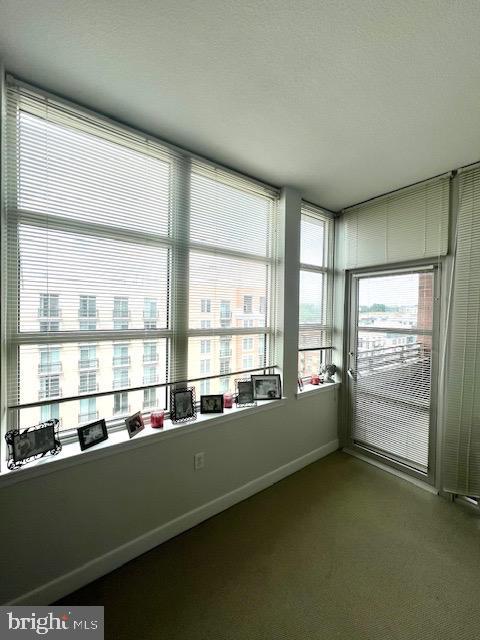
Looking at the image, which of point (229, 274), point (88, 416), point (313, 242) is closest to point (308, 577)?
point (88, 416)

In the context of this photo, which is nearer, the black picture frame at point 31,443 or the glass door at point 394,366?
the black picture frame at point 31,443

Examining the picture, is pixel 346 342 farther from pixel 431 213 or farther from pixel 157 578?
pixel 157 578

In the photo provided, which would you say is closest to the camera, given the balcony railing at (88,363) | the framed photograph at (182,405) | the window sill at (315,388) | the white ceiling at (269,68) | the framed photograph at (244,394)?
the white ceiling at (269,68)

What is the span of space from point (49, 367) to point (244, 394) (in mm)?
1387

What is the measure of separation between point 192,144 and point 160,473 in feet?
7.47

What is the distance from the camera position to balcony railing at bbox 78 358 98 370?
5.37 feet

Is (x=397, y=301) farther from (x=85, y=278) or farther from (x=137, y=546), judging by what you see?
(x=137, y=546)

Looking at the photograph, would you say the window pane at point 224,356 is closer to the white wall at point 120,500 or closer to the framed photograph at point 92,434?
the white wall at point 120,500

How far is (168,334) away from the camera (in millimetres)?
1961

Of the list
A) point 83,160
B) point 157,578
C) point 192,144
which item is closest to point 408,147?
point 192,144

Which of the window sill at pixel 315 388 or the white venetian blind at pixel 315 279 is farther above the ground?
the white venetian blind at pixel 315 279

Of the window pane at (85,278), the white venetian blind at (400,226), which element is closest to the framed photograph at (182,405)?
the window pane at (85,278)

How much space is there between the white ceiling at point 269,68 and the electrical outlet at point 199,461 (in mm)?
2232

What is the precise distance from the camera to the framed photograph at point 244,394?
2.25 m
